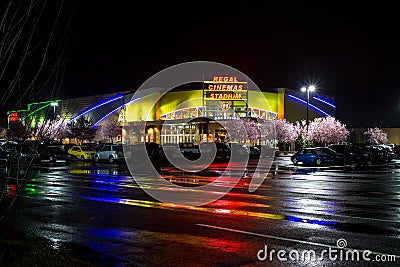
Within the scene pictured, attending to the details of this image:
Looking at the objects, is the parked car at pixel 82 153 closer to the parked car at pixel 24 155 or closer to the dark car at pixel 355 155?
the dark car at pixel 355 155

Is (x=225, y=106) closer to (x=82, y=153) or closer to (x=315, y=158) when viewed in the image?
(x=82, y=153)

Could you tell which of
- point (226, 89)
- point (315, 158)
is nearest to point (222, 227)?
point (315, 158)

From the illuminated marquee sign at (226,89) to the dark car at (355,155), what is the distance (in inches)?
1888

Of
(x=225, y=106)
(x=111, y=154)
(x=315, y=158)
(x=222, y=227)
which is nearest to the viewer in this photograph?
(x=222, y=227)

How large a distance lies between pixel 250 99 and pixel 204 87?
983 cm

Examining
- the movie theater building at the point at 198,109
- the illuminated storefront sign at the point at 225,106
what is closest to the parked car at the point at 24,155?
the movie theater building at the point at 198,109

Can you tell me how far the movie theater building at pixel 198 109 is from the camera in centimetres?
8575

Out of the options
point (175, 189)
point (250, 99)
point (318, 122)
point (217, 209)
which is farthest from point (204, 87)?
point (217, 209)

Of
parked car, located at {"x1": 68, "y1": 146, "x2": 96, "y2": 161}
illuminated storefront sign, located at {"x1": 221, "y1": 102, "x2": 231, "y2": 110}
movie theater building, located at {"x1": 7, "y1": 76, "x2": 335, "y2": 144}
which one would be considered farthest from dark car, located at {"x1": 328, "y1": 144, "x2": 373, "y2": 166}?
illuminated storefront sign, located at {"x1": 221, "y1": 102, "x2": 231, "y2": 110}

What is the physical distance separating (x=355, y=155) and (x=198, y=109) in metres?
59.0

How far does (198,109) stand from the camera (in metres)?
93.6

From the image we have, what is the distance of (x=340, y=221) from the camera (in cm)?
1088

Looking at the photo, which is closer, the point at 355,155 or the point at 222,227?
the point at 222,227

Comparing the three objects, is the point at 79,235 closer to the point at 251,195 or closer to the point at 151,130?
the point at 251,195
